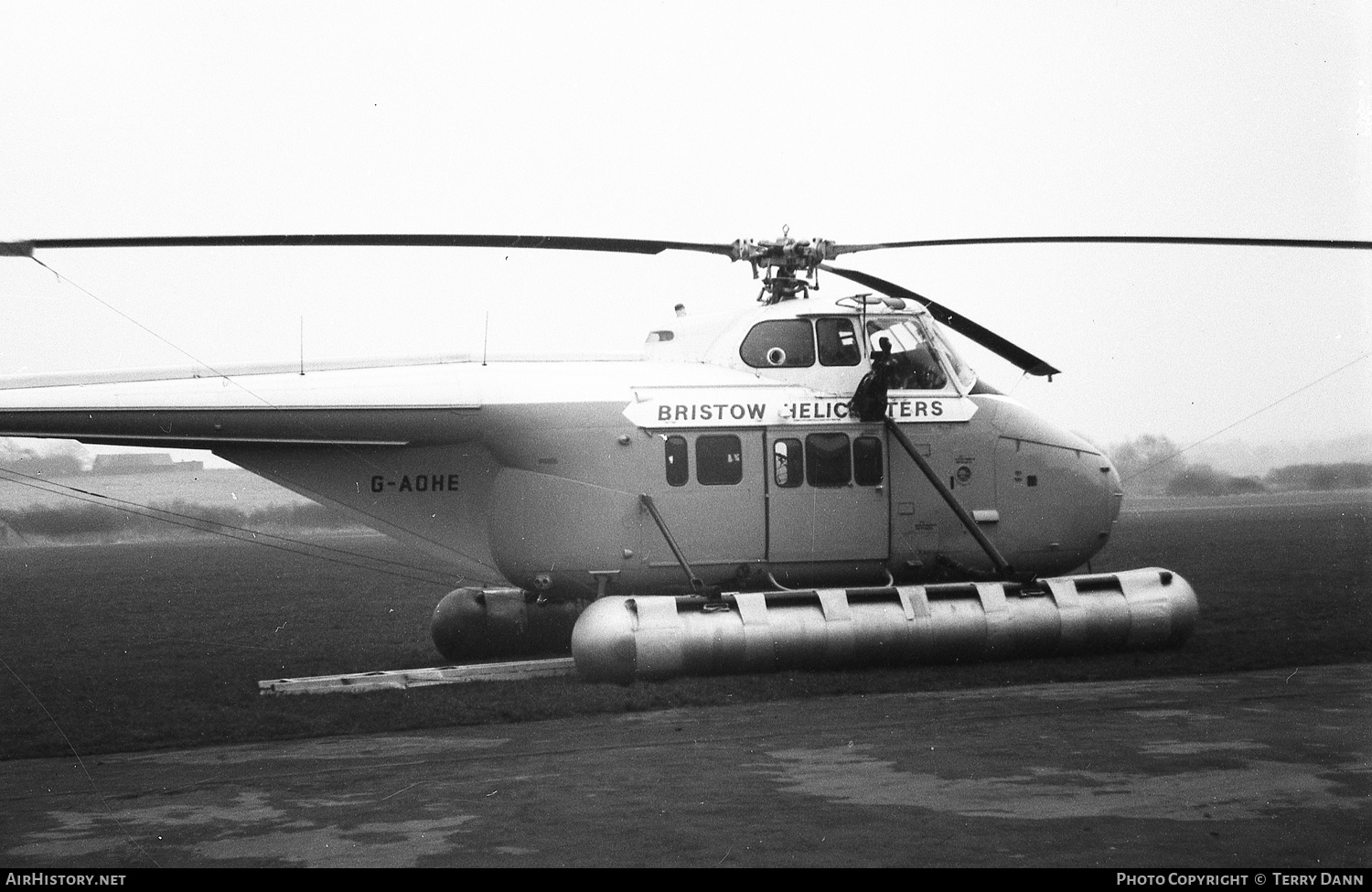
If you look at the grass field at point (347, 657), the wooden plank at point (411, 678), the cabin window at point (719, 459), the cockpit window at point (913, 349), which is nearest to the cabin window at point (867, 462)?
the cockpit window at point (913, 349)

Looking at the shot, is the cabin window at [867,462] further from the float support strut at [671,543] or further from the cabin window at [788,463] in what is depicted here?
the float support strut at [671,543]

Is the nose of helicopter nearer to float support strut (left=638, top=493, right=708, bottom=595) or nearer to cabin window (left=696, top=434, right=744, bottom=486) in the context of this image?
cabin window (left=696, top=434, right=744, bottom=486)

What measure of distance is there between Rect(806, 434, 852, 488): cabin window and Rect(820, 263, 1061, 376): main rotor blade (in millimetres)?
1764

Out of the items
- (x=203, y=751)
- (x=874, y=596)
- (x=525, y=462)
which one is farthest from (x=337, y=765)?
(x=874, y=596)

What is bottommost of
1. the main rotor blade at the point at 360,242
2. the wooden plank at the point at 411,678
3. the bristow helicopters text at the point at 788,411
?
the wooden plank at the point at 411,678

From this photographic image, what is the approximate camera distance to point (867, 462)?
15.3 metres

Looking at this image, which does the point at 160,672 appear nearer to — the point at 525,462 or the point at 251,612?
the point at 525,462

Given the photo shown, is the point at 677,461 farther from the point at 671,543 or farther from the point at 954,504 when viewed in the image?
the point at 954,504

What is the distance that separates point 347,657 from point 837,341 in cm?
716

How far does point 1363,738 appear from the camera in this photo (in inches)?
383

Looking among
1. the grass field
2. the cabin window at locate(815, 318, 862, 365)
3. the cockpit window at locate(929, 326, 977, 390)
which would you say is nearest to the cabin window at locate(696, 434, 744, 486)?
the cabin window at locate(815, 318, 862, 365)

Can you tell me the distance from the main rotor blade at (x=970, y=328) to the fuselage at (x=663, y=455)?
273 millimetres

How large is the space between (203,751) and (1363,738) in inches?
344

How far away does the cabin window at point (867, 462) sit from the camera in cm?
1523
